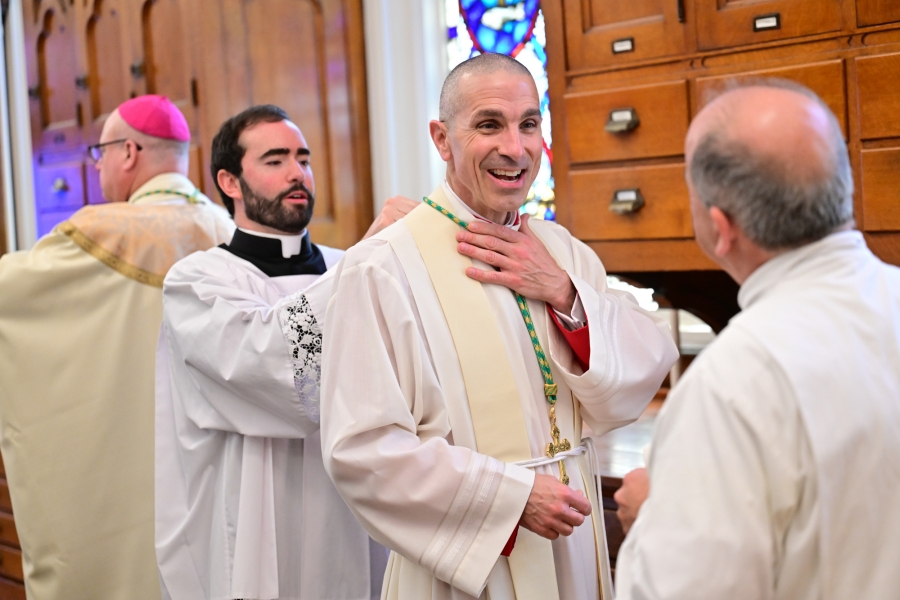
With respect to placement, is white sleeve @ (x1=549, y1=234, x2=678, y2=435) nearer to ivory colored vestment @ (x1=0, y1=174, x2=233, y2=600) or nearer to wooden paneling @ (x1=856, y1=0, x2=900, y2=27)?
wooden paneling @ (x1=856, y1=0, x2=900, y2=27)

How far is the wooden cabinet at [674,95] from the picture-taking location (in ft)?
7.18

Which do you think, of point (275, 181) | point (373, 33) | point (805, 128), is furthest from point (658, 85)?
point (373, 33)

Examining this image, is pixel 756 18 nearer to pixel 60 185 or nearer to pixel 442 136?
pixel 442 136

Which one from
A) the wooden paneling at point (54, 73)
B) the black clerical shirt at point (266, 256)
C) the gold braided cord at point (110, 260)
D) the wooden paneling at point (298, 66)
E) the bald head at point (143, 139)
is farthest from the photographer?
the wooden paneling at point (54, 73)

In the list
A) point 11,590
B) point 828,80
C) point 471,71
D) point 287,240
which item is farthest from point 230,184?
point 11,590

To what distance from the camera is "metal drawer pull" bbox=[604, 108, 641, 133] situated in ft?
8.21

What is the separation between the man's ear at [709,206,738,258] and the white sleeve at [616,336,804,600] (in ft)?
0.50

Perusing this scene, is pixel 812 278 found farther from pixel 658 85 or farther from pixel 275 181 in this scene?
pixel 275 181

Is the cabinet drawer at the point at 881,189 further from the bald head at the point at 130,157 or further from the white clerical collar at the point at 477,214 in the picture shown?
the bald head at the point at 130,157

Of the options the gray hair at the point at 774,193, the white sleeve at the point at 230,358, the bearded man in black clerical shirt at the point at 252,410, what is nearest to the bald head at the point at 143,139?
the bearded man in black clerical shirt at the point at 252,410

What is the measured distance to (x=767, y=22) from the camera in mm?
2301

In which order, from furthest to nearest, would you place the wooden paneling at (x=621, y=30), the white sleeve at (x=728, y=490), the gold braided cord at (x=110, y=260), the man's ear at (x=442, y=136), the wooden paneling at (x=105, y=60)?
the wooden paneling at (x=105, y=60) → the gold braided cord at (x=110, y=260) → the wooden paneling at (x=621, y=30) → the man's ear at (x=442, y=136) → the white sleeve at (x=728, y=490)

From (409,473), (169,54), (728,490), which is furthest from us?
(169,54)

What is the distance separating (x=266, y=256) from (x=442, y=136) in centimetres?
85
